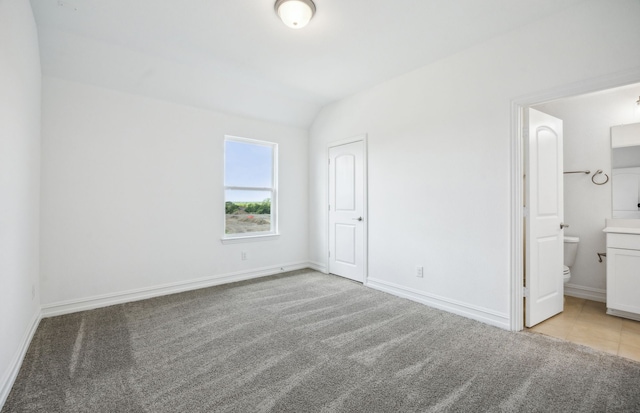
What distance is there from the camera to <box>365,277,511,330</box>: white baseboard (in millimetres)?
2795

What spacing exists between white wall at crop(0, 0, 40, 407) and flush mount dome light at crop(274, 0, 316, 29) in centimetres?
171

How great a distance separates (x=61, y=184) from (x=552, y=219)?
508 cm

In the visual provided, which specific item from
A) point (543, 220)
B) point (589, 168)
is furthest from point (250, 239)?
point (589, 168)

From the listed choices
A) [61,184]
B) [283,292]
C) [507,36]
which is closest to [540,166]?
[507,36]

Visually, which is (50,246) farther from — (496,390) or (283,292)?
(496,390)

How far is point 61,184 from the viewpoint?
3090mm

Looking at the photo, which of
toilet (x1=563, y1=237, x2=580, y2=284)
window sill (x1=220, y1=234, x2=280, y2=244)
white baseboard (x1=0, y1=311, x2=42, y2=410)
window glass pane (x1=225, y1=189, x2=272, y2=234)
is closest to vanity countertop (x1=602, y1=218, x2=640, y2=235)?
toilet (x1=563, y1=237, x2=580, y2=284)

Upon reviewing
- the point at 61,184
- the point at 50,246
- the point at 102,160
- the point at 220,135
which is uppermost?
the point at 220,135

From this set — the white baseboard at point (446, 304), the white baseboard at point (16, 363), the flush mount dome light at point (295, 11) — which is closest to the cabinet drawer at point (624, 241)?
the white baseboard at point (446, 304)

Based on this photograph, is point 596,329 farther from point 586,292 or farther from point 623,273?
point 586,292

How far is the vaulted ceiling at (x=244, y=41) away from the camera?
2.43 meters

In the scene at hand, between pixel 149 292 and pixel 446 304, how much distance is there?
11.4 ft

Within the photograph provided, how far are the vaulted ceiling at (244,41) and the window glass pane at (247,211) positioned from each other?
52.9 inches

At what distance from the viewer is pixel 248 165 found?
4594mm
